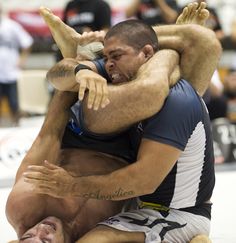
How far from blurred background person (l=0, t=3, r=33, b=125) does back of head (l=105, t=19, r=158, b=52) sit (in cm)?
469

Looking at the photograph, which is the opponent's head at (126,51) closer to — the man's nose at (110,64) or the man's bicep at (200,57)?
the man's nose at (110,64)

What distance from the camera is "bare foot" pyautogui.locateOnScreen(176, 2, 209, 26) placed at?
2.62 meters

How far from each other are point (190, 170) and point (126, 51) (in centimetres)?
47

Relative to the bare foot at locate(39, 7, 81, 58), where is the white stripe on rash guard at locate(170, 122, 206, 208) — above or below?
below

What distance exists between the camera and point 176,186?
2398mm

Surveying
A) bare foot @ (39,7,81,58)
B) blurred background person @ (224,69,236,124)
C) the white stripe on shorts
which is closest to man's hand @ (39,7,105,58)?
bare foot @ (39,7,81,58)

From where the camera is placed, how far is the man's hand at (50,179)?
85.4 inches

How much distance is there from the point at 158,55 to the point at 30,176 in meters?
0.59

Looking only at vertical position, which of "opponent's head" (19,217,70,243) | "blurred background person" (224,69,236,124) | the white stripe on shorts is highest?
"opponent's head" (19,217,70,243)

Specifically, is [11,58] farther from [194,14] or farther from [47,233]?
[47,233]

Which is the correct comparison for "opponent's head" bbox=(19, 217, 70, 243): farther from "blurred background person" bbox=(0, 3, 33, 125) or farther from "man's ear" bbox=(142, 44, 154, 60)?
"blurred background person" bbox=(0, 3, 33, 125)

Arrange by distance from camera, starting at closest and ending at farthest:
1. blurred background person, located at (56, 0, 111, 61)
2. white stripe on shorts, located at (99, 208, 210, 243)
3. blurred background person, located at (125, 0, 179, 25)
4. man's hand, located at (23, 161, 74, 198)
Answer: man's hand, located at (23, 161, 74, 198), white stripe on shorts, located at (99, 208, 210, 243), blurred background person, located at (56, 0, 111, 61), blurred background person, located at (125, 0, 179, 25)

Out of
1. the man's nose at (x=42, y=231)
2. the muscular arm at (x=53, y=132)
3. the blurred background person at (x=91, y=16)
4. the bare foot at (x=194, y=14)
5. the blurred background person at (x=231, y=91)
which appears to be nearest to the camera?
the man's nose at (x=42, y=231)

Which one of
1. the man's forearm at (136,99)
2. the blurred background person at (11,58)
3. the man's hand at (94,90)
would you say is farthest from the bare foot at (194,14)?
the blurred background person at (11,58)
